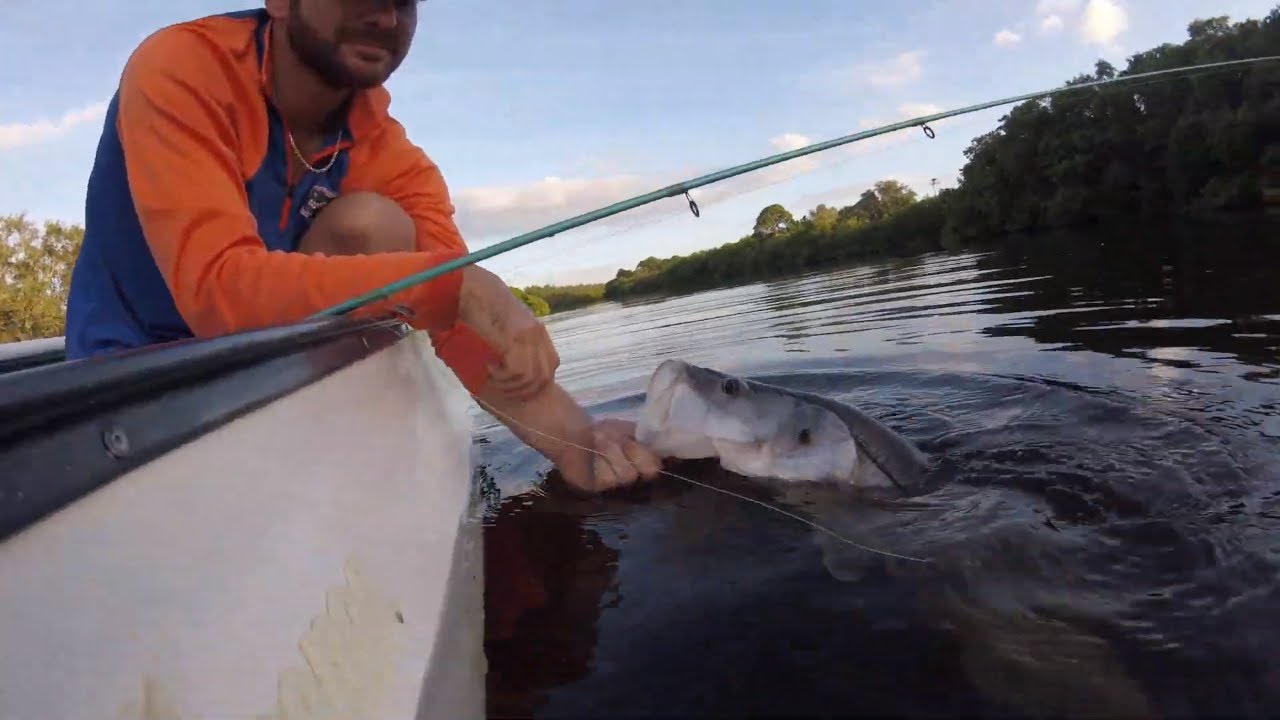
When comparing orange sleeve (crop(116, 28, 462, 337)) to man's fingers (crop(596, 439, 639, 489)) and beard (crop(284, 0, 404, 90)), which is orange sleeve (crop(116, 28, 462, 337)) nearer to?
beard (crop(284, 0, 404, 90))

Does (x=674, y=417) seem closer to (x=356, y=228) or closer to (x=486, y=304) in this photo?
(x=486, y=304)

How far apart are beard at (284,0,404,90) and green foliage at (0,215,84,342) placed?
29861 mm

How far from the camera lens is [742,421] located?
2.60 m

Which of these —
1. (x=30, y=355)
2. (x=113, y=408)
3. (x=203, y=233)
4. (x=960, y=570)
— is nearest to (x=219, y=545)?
(x=113, y=408)

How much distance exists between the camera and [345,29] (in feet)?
6.76

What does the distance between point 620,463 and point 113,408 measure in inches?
78.9

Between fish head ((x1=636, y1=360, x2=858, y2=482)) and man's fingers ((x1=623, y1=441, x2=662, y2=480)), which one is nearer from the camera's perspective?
fish head ((x1=636, y1=360, x2=858, y2=482))

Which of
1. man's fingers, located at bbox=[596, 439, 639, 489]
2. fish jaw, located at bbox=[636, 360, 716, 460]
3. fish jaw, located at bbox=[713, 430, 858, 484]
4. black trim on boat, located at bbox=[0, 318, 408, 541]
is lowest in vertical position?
fish jaw, located at bbox=[713, 430, 858, 484]

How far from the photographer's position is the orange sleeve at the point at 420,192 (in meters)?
2.56

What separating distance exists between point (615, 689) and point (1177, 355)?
3781 millimetres

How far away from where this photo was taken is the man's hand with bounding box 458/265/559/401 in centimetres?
195

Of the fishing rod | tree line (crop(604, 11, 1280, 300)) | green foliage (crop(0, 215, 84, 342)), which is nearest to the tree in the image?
tree line (crop(604, 11, 1280, 300))

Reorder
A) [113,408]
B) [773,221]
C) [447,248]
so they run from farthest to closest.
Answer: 1. [773,221]
2. [447,248]
3. [113,408]

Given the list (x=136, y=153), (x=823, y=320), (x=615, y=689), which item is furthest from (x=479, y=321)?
(x=823, y=320)
